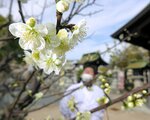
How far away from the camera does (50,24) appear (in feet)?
3.39

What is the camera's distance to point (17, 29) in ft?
3.43

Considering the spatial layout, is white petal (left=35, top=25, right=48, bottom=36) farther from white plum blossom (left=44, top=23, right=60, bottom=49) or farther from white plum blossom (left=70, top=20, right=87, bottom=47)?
Answer: white plum blossom (left=70, top=20, right=87, bottom=47)

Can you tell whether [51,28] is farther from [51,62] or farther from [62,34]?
[51,62]

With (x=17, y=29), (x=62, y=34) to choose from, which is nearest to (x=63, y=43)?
(x=62, y=34)

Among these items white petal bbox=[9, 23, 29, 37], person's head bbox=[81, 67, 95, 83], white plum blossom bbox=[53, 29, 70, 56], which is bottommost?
person's head bbox=[81, 67, 95, 83]

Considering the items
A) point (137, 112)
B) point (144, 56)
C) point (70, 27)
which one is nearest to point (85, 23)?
point (70, 27)

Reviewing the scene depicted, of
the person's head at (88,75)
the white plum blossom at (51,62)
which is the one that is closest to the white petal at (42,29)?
the white plum blossom at (51,62)

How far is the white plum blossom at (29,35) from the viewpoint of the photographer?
104 cm

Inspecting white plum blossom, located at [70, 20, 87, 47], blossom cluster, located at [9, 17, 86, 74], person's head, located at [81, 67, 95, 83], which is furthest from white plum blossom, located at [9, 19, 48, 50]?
person's head, located at [81, 67, 95, 83]

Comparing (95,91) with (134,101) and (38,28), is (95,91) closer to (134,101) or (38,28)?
(134,101)

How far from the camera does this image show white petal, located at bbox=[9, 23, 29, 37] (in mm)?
1038

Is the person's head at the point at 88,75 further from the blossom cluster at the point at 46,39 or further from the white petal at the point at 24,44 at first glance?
the white petal at the point at 24,44

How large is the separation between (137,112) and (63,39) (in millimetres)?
11791

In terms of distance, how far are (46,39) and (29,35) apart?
0.05 metres
